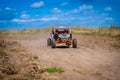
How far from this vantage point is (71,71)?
1535 centimetres

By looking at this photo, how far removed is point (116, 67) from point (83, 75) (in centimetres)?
348

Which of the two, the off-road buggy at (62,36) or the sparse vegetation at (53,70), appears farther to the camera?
the off-road buggy at (62,36)

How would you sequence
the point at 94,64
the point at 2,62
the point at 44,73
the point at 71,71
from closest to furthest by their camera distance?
1. the point at 44,73
2. the point at 71,71
3. the point at 2,62
4. the point at 94,64

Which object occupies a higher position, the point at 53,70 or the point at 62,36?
the point at 62,36

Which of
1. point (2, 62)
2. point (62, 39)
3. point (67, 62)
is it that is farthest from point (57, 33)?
point (2, 62)

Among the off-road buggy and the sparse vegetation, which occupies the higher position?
the off-road buggy

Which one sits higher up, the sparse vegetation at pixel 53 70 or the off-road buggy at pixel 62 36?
the off-road buggy at pixel 62 36

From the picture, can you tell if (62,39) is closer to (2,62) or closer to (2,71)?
(2,62)

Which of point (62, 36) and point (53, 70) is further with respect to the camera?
point (62, 36)

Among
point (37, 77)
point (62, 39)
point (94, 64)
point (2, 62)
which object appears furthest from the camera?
point (62, 39)

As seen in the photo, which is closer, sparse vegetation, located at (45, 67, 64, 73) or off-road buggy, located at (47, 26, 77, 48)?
sparse vegetation, located at (45, 67, 64, 73)

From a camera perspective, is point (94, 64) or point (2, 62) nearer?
point (2, 62)

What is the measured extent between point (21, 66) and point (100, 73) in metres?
4.33

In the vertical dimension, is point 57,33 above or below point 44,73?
above
